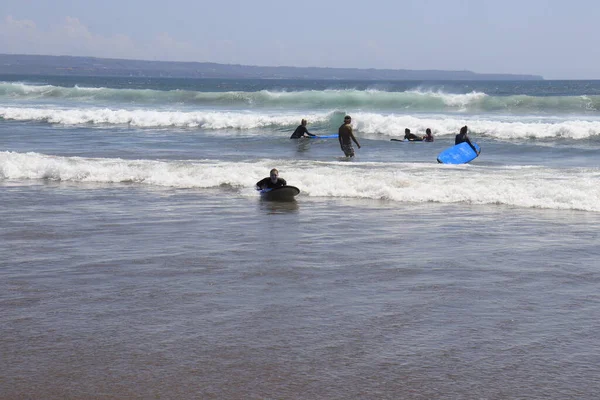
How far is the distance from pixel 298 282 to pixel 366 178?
8.54 meters

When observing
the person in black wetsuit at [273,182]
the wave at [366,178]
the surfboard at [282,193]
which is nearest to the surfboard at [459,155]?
the wave at [366,178]

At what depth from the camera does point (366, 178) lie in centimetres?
1705

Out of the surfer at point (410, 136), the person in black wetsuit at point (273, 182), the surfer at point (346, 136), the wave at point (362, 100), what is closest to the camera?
the person in black wetsuit at point (273, 182)

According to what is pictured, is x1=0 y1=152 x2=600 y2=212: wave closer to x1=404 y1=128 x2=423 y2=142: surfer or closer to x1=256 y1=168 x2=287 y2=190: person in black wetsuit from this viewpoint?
x1=256 y1=168 x2=287 y2=190: person in black wetsuit

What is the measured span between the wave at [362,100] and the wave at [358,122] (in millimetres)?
6492

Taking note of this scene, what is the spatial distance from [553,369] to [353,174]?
12.4 meters

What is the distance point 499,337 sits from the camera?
6.93 meters

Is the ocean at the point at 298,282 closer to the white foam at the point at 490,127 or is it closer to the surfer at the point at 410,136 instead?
the surfer at the point at 410,136

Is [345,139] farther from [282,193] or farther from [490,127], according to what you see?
[490,127]

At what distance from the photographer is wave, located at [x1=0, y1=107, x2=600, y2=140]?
3300 centimetres

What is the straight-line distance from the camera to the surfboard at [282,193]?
14.7 metres

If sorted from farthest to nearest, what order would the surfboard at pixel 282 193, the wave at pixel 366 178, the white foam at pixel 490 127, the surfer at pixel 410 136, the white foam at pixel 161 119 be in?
1. the white foam at pixel 161 119
2. the white foam at pixel 490 127
3. the surfer at pixel 410 136
4. the wave at pixel 366 178
5. the surfboard at pixel 282 193

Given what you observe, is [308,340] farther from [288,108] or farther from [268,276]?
[288,108]

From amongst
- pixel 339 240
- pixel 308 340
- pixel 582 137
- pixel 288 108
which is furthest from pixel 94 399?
pixel 288 108
